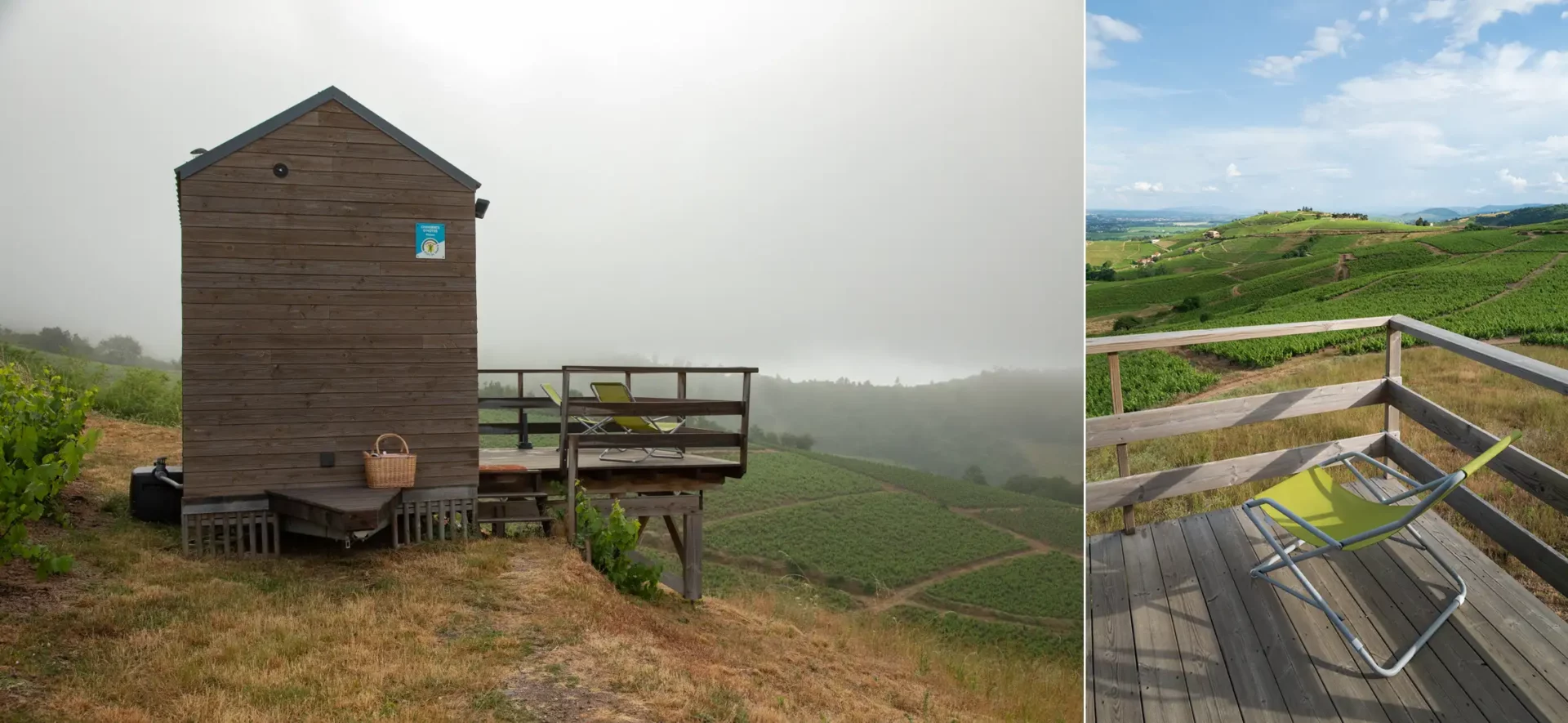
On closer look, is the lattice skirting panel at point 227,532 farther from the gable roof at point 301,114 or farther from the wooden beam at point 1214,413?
the wooden beam at point 1214,413

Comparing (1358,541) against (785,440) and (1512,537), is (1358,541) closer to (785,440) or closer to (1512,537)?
(1512,537)

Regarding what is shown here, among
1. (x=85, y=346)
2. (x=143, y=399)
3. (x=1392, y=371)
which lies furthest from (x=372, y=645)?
(x=85, y=346)

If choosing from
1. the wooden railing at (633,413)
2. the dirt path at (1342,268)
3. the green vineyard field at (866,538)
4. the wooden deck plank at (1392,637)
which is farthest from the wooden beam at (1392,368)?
the green vineyard field at (866,538)

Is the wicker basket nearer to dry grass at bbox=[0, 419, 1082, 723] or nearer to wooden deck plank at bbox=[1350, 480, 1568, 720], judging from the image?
dry grass at bbox=[0, 419, 1082, 723]

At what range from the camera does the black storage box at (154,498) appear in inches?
214

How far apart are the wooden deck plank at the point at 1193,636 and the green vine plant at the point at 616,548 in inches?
127

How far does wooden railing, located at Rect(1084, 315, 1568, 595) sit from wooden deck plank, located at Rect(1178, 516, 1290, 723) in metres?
0.22

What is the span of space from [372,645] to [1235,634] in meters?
3.21

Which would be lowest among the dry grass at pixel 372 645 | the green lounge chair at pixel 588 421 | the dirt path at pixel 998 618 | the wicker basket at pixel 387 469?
the dirt path at pixel 998 618

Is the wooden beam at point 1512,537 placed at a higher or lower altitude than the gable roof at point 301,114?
lower

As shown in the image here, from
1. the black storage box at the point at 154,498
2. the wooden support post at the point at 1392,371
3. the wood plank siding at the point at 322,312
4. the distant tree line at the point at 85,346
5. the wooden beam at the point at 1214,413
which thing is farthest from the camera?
the distant tree line at the point at 85,346

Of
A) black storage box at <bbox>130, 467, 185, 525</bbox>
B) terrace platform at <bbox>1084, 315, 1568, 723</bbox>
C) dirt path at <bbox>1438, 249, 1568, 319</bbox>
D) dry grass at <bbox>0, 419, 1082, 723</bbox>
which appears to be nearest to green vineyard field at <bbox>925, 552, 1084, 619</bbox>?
dry grass at <bbox>0, 419, 1082, 723</bbox>

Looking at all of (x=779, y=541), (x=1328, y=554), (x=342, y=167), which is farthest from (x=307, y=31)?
(x=1328, y=554)

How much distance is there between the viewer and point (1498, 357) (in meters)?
2.90
